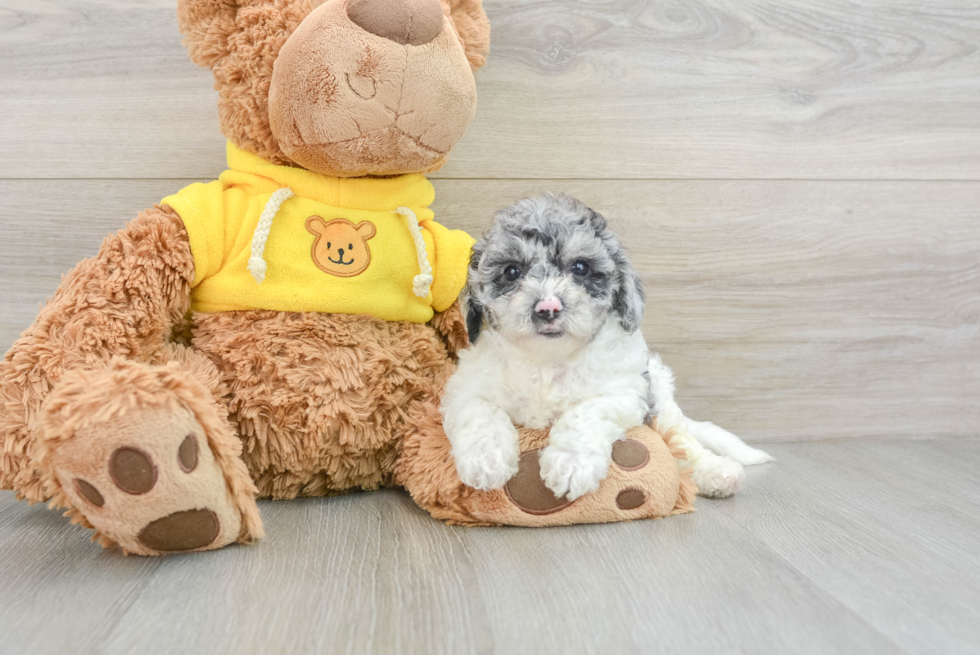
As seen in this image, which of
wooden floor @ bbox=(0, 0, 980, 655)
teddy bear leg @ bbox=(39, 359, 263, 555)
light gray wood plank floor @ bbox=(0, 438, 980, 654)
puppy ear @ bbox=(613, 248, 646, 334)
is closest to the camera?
light gray wood plank floor @ bbox=(0, 438, 980, 654)

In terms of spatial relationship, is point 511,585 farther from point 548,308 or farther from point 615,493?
point 548,308

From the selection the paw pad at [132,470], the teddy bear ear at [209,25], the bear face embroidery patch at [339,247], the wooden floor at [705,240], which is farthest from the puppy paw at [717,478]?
the teddy bear ear at [209,25]

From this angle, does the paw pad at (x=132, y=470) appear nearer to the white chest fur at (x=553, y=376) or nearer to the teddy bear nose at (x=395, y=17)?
the white chest fur at (x=553, y=376)

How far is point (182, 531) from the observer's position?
106 cm

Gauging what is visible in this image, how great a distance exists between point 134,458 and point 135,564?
0.65 ft

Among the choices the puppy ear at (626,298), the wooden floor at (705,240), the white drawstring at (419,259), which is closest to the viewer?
the wooden floor at (705,240)

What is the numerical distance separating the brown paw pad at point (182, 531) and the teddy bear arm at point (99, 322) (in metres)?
0.29

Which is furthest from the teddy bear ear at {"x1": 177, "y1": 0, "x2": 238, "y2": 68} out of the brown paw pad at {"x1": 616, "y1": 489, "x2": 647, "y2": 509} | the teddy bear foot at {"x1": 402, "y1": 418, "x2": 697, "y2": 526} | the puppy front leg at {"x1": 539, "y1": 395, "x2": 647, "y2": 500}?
the brown paw pad at {"x1": 616, "y1": 489, "x2": 647, "y2": 509}

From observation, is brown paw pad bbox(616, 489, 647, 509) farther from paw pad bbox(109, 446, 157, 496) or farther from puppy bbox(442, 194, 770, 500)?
paw pad bbox(109, 446, 157, 496)

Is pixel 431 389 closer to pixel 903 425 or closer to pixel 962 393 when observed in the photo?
pixel 903 425

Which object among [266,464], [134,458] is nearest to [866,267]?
[266,464]

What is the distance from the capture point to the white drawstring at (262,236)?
52.6 inches

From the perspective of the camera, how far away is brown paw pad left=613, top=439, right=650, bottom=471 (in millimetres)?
1283

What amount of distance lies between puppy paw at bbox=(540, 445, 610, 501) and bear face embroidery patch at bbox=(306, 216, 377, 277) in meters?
0.53
